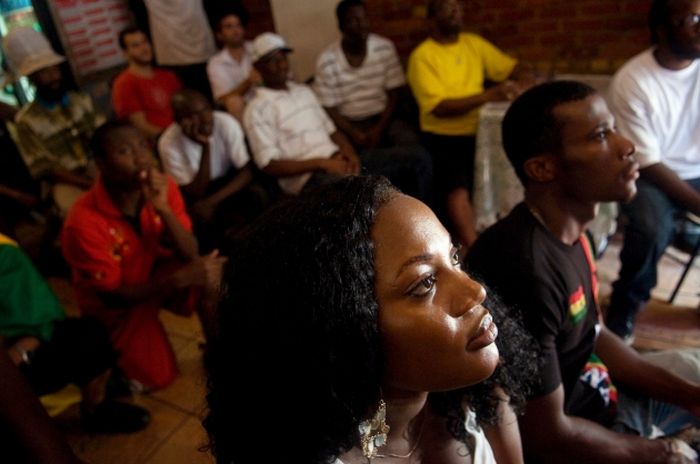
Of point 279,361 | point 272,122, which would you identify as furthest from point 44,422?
point 272,122

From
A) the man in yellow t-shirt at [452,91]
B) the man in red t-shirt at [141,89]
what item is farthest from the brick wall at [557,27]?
the man in red t-shirt at [141,89]

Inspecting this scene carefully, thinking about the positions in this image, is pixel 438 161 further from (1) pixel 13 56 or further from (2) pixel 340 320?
(1) pixel 13 56

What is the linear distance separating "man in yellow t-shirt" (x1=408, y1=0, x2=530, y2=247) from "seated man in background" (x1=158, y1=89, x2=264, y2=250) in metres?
1.09

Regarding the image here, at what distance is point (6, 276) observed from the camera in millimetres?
1593

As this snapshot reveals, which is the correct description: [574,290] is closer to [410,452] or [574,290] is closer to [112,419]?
[410,452]

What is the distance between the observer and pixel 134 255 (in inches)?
80.5

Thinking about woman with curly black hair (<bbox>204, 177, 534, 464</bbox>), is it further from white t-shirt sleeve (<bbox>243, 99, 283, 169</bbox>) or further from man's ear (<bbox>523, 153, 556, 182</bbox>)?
white t-shirt sleeve (<bbox>243, 99, 283, 169</bbox>)

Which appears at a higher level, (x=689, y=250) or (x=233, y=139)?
(x=233, y=139)

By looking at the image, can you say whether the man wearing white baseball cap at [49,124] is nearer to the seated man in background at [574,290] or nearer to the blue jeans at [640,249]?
the seated man in background at [574,290]

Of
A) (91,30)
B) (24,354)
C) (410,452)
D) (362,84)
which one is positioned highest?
(91,30)

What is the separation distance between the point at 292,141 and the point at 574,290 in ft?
6.73

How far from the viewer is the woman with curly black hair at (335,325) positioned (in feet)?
2.30

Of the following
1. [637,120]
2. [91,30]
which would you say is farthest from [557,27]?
[91,30]

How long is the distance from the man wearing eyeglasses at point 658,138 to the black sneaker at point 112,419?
2016mm
